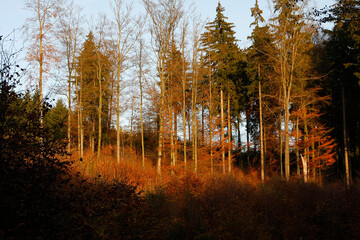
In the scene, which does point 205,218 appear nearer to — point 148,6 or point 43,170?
point 43,170

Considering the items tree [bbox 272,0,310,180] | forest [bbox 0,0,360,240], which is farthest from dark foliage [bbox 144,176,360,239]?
tree [bbox 272,0,310,180]

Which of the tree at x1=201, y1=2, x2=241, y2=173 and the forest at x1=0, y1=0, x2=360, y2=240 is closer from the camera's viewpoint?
the forest at x1=0, y1=0, x2=360, y2=240

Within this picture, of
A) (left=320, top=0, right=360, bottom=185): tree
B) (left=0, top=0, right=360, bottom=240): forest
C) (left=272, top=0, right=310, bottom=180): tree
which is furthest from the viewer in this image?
(left=320, top=0, right=360, bottom=185): tree

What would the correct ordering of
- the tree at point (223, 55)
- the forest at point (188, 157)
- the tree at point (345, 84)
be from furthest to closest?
the tree at point (223, 55), the tree at point (345, 84), the forest at point (188, 157)

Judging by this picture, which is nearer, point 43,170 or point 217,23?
Answer: point 43,170

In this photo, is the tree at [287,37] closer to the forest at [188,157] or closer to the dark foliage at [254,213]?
the forest at [188,157]

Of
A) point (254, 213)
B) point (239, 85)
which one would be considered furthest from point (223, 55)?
point (254, 213)

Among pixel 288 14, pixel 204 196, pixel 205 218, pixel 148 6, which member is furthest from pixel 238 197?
pixel 148 6

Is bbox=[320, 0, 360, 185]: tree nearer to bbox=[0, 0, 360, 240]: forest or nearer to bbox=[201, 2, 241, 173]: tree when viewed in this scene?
bbox=[0, 0, 360, 240]: forest

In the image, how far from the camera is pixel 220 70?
988 inches

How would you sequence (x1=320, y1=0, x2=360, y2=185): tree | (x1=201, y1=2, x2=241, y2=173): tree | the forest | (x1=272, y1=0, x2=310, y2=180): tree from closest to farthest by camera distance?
the forest → (x1=272, y1=0, x2=310, y2=180): tree → (x1=320, y1=0, x2=360, y2=185): tree → (x1=201, y1=2, x2=241, y2=173): tree

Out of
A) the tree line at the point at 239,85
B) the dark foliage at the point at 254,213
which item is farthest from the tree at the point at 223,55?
the dark foliage at the point at 254,213

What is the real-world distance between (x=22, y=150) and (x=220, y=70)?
71.0 ft

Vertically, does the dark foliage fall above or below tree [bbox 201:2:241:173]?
below
